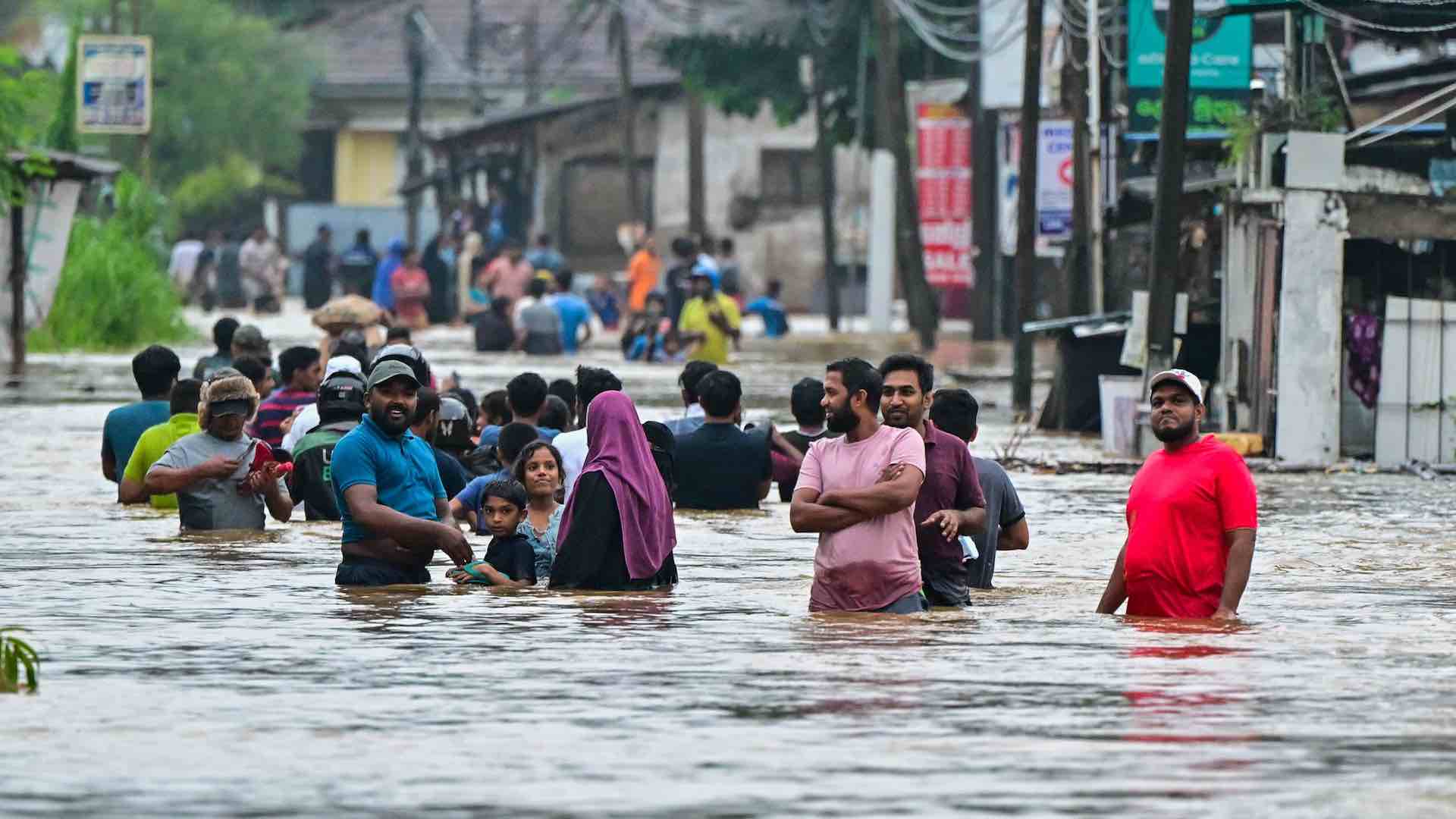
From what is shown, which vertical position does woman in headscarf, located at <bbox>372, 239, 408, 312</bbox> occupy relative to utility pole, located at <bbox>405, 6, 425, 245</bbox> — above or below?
below

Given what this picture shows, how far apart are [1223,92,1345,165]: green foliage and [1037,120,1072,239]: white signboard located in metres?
10.2

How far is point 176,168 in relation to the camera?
72562 mm

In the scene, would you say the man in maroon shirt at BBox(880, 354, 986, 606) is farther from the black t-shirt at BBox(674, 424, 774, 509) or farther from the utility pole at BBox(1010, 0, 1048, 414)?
the utility pole at BBox(1010, 0, 1048, 414)

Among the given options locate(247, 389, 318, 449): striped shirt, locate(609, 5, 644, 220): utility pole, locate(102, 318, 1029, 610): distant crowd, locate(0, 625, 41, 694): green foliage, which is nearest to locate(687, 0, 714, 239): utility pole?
locate(609, 5, 644, 220): utility pole

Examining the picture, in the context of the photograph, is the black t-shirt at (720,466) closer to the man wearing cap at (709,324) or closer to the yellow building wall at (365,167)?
the man wearing cap at (709,324)

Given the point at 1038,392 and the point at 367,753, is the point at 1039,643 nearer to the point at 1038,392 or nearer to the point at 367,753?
the point at 367,753

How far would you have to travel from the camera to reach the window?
206 ft

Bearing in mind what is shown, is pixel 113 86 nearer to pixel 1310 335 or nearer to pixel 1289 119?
pixel 1289 119

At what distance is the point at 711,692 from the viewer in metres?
10.5

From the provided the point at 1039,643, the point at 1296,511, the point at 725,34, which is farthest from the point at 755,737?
the point at 725,34

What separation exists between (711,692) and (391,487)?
8.59 ft

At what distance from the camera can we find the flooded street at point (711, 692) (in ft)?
27.5

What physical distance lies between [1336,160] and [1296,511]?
12.9 ft

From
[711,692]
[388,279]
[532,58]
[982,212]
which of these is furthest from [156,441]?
[532,58]
